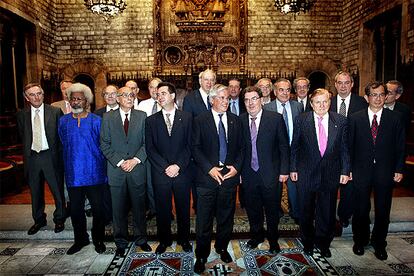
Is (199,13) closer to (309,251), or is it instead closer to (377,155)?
(377,155)

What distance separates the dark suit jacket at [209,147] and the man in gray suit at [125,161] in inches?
25.0

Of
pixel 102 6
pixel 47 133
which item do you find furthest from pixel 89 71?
pixel 47 133

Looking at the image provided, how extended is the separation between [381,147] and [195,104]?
2062 millimetres

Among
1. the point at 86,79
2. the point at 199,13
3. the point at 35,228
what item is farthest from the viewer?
the point at 86,79

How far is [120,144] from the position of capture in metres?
3.24

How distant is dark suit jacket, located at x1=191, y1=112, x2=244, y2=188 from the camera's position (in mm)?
3000

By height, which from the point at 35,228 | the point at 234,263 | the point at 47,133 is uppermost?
the point at 47,133

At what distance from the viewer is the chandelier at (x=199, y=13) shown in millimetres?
10117

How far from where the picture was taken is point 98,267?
3105 mm

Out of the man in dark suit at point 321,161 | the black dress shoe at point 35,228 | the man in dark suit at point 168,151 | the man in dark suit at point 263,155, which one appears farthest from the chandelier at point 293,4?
the black dress shoe at point 35,228

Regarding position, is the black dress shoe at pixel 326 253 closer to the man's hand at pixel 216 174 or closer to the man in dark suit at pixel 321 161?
the man in dark suit at pixel 321 161

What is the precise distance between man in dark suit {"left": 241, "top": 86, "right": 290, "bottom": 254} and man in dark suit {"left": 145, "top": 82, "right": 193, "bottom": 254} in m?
0.61

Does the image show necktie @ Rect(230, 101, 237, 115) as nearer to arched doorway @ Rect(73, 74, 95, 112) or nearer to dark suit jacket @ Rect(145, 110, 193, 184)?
dark suit jacket @ Rect(145, 110, 193, 184)

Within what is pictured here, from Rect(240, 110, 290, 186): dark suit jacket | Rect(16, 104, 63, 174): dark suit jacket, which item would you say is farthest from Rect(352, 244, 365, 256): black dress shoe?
Rect(16, 104, 63, 174): dark suit jacket
